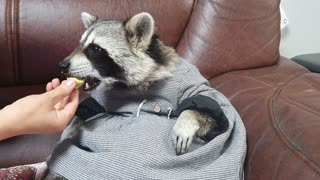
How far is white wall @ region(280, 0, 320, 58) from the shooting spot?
1.66 meters

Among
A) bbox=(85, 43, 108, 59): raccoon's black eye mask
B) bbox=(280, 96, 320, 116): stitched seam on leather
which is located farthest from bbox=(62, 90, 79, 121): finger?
bbox=(280, 96, 320, 116): stitched seam on leather

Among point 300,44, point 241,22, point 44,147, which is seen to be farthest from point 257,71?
point 44,147

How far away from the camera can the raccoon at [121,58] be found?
0.92m

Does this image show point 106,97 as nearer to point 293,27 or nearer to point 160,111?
point 160,111

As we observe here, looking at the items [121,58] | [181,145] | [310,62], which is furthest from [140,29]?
[310,62]

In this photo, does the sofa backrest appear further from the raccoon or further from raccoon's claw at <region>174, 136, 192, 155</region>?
raccoon's claw at <region>174, 136, 192, 155</region>

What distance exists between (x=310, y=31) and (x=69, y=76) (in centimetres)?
124

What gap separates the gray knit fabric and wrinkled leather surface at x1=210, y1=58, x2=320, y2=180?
0.04 m

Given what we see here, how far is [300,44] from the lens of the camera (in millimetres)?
1757

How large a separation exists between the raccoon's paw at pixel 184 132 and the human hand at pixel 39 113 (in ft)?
0.75

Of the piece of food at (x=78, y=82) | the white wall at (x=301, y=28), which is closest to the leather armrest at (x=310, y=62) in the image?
the white wall at (x=301, y=28)

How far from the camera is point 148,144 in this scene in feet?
2.64

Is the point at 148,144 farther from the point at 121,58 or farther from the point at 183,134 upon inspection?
the point at 121,58

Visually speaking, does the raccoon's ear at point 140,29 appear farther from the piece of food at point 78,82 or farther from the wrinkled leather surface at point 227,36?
the wrinkled leather surface at point 227,36
